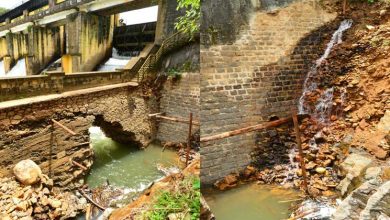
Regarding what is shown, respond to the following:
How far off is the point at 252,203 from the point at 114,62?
8.02 metres

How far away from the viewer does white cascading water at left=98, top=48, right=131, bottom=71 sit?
31.5ft

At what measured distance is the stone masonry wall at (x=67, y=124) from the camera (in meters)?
4.66

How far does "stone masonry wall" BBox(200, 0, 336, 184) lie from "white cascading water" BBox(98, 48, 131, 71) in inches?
249

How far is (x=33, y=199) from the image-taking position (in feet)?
14.2

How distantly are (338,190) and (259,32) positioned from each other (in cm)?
216

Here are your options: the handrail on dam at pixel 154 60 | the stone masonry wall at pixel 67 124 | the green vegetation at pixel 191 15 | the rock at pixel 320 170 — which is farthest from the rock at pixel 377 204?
the handrail on dam at pixel 154 60

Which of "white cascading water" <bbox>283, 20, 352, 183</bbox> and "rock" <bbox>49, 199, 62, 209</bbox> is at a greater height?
"white cascading water" <bbox>283, 20, 352, 183</bbox>

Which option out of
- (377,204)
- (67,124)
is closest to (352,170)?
(377,204)

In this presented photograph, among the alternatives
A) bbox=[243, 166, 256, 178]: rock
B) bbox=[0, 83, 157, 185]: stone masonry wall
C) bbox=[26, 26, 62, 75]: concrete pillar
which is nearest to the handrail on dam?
bbox=[0, 83, 157, 185]: stone masonry wall

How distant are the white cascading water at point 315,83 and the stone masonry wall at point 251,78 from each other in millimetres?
86

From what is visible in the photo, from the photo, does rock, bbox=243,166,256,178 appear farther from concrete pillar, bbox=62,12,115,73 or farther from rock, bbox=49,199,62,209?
concrete pillar, bbox=62,12,115,73

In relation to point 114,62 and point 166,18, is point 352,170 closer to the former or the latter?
point 166,18

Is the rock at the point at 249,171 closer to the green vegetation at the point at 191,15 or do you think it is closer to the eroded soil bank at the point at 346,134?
the eroded soil bank at the point at 346,134

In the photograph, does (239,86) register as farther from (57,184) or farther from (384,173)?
(57,184)
